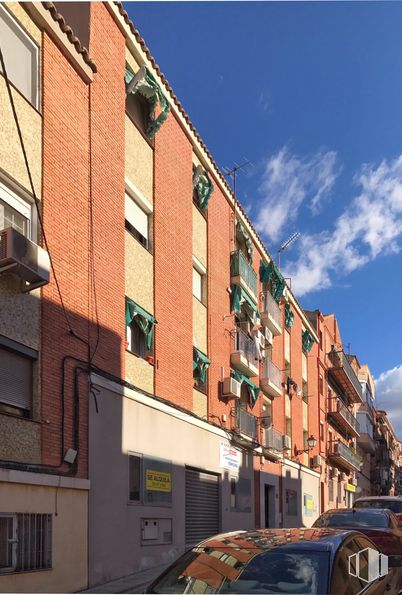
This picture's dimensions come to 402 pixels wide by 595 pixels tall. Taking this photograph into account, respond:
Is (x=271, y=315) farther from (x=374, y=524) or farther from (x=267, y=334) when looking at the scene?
(x=374, y=524)

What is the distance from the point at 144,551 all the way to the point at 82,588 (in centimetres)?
297

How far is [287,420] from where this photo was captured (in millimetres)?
31219

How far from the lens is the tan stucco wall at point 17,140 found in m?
10.7

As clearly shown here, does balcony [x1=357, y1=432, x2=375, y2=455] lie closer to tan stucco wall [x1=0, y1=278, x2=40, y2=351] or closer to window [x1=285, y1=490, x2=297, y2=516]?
window [x1=285, y1=490, x2=297, y2=516]

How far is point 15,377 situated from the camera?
10609 mm

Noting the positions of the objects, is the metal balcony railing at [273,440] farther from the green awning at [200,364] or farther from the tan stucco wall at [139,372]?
the tan stucco wall at [139,372]

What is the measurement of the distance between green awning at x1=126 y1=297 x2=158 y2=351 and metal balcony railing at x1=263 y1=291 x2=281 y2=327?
11600 millimetres

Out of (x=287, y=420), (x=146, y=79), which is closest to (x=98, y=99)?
(x=146, y=79)

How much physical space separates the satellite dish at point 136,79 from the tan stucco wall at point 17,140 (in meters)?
4.23

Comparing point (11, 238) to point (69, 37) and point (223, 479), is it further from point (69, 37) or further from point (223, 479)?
point (223, 479)

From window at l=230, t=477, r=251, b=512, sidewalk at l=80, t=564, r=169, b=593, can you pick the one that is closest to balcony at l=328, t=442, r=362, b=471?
window at l=230, t=477, r=251, b=512

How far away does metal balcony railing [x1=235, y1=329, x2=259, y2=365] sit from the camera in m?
23.0

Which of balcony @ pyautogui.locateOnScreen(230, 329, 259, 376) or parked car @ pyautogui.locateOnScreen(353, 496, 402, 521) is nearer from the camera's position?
parked car @ pyautogui.locateOnScreen(353, 496, 402, 521)

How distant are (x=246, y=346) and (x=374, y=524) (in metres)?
12.8
